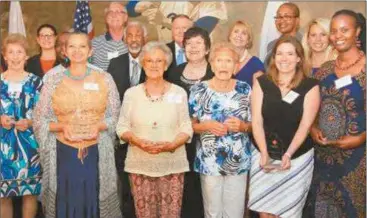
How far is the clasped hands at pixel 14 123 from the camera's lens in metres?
3.88

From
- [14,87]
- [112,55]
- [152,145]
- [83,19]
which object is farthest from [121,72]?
[83,19]

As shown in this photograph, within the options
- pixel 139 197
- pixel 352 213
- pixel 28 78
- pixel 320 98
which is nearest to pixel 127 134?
pixel 139 197

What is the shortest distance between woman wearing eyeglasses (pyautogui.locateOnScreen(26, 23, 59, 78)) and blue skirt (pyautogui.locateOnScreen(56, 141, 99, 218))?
3.46 ft

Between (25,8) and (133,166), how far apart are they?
3709mm

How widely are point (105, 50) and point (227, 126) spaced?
166 cm

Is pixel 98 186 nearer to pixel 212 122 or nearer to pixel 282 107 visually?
pixel 212 122

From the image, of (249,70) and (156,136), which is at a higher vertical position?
(249,70)

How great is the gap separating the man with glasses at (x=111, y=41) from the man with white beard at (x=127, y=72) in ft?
0.46

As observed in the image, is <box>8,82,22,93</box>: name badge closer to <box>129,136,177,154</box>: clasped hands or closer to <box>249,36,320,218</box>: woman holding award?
<box>129,136,177,154</box>: clasped hands

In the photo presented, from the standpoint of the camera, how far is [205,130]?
3707 mm

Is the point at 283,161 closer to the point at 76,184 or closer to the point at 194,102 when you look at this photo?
the point at 194,102

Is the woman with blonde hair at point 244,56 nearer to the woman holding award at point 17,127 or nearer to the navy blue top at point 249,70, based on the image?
the navy blue top at point 249,70

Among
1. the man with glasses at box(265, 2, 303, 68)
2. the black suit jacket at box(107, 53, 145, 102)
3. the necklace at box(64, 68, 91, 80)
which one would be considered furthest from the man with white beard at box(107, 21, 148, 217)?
the man with glasses at box(265, 2, 303, 68)

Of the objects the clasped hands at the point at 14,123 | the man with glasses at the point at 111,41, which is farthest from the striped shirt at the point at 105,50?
the clasped hands at the point at 14,123
